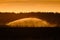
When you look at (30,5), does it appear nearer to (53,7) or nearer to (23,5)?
(23,5)

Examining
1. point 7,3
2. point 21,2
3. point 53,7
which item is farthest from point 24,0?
point 53,7

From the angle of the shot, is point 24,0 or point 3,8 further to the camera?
point 24,0
